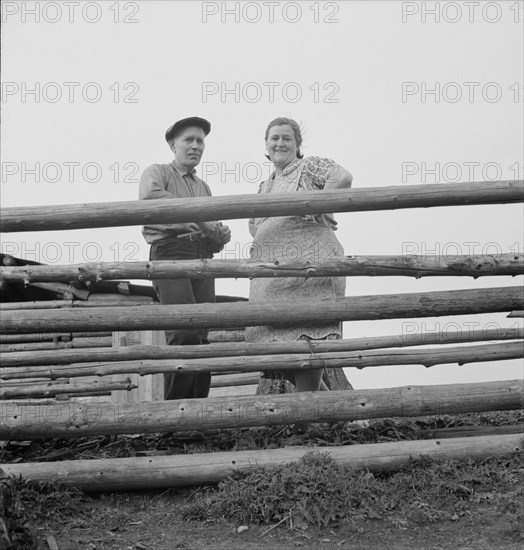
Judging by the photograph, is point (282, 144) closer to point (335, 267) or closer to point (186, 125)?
point (186, 125)

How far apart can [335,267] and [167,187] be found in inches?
61.9

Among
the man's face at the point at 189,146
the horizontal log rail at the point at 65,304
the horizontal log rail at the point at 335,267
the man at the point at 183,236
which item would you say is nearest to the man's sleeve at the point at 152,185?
the man at the point at 183,236

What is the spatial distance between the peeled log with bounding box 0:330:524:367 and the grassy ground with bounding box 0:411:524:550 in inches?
40.5

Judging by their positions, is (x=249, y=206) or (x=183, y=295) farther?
(x=183, y=295)

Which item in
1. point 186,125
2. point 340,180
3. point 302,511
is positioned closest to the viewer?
point 302,511

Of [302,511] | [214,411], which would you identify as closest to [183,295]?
[214,411]

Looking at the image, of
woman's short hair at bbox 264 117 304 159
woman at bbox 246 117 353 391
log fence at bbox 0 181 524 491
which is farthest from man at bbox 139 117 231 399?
woman's short hair at bbox 264 117 304 159

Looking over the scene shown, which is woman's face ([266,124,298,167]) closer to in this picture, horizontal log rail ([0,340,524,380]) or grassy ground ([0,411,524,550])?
horizontal log rail ([0,340,524,380])

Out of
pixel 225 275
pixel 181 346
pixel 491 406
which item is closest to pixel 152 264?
pixel 225 275

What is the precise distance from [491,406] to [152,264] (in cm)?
243

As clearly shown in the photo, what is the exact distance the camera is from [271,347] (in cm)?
612

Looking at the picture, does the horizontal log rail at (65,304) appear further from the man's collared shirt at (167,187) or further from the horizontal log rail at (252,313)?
the horizontal log rail at (252,313)

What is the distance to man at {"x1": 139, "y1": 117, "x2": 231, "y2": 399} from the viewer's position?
5.45 metres

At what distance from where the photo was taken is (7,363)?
9180 mm
